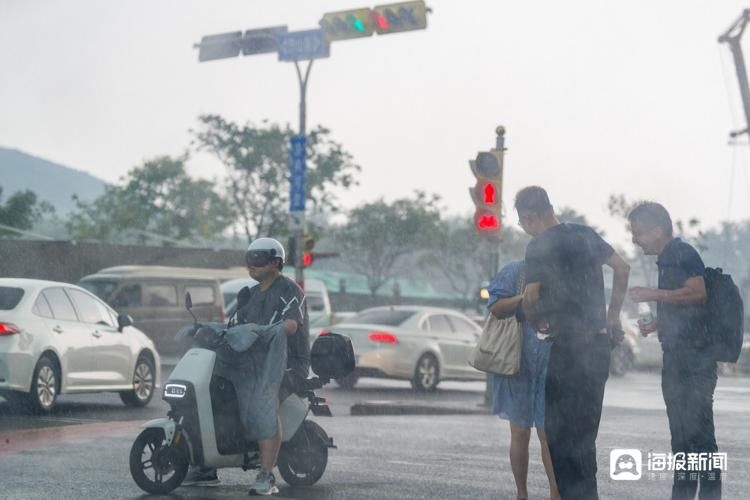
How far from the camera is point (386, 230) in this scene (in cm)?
6806

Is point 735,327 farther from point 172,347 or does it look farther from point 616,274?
point 172,347

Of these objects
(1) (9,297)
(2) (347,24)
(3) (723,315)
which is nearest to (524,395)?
(3) (723,315)

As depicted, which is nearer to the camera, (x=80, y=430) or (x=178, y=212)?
(x=80, y=430)

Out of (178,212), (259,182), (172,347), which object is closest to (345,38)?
(172,347)

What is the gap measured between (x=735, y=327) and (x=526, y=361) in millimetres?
1190

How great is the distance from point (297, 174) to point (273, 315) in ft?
60.6

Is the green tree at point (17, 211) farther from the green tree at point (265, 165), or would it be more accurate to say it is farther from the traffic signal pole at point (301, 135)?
the traffic signal pole at point (301, 135)

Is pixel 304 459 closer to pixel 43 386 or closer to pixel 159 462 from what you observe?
pixel 159 462

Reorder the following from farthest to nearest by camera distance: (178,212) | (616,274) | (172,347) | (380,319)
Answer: (178,212)
(172,347)
(380,319)
(616,274)

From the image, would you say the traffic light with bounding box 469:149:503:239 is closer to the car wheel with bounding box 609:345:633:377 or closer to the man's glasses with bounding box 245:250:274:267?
the man's glasses with bounding box 245:250:274:267

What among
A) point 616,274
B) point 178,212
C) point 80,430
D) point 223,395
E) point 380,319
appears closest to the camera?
point 616,274

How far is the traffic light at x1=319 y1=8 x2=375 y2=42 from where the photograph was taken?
69.0 feet

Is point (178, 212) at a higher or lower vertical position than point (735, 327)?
higher

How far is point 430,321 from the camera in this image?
75.6ft
